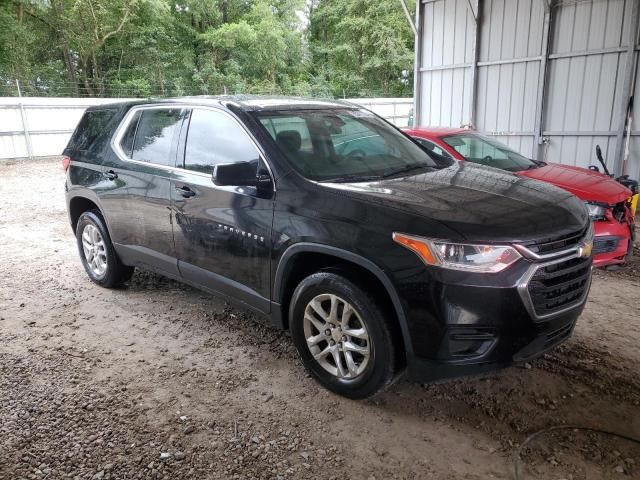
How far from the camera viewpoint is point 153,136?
4145 millimetres

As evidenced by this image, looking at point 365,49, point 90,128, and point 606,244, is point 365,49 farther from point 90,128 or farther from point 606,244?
point 90,128

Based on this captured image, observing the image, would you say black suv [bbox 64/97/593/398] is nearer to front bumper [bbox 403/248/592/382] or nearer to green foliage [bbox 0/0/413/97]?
front bumper [bbox 403/248/592/382]

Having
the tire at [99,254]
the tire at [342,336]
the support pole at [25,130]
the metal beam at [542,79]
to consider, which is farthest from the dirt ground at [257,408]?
the support pole at [25,130]

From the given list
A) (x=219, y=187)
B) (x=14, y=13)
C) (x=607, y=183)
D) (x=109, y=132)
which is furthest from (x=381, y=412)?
(x=14, y=13)

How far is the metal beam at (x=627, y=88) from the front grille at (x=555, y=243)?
703 cm

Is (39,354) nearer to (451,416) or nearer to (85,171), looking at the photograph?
(85,171)

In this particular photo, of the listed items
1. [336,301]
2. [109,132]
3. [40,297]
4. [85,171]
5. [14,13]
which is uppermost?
[14,13]

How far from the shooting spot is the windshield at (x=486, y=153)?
608cm

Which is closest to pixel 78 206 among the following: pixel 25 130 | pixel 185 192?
pixel 185 192

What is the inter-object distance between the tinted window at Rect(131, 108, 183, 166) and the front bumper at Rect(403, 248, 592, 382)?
2.35 m

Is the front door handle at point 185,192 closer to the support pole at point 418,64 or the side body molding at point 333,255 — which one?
the side body molding at point 333,255

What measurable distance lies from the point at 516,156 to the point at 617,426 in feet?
14.0

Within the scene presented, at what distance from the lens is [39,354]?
146 inches

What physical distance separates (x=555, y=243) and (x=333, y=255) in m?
1.14
